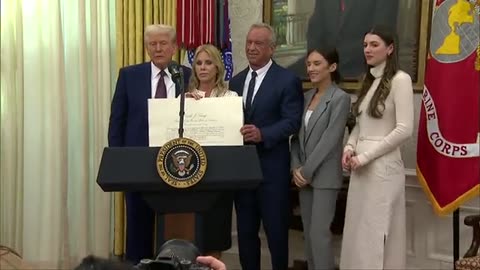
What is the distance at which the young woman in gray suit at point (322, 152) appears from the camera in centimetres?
324

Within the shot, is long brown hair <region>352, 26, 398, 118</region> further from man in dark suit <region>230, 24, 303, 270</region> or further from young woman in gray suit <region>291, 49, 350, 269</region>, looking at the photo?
man in dark suit <region>230, 24, 303, 270</region>

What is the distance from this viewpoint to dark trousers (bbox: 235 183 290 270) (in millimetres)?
3332

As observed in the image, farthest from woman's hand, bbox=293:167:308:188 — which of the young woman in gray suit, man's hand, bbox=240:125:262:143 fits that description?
man's hand, bbox=240:125:262:143

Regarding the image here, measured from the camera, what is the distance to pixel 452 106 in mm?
3109

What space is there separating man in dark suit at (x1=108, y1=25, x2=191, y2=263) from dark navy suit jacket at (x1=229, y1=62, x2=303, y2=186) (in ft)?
1.35

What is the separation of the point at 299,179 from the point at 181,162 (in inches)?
48.3

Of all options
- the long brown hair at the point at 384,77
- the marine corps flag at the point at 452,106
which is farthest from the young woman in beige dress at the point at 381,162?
the marine corps flag at the point at 452,106

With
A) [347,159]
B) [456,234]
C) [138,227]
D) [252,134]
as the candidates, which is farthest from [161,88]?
[456,234]

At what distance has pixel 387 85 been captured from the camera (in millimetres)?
3072

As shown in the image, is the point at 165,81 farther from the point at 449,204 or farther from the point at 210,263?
the point at 210,263

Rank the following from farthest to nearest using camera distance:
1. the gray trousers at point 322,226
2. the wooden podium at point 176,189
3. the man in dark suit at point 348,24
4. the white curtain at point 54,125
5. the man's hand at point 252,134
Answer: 1. the white curtain at point 54,125
2. the man in dark suit at point 348,24
3. the gray trousers at point 322,226
4. the man's hand at point 252,134
5. the wooden podium at point 176,189

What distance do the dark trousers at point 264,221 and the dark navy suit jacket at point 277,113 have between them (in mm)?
74

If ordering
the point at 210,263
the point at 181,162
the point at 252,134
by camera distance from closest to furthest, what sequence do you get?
1. the point at 210,263
2. the point at 181,162
3. the point at 252,134

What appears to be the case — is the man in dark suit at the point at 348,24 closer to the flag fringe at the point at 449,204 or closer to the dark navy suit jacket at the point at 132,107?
the flag fringe at the point at 449,204
